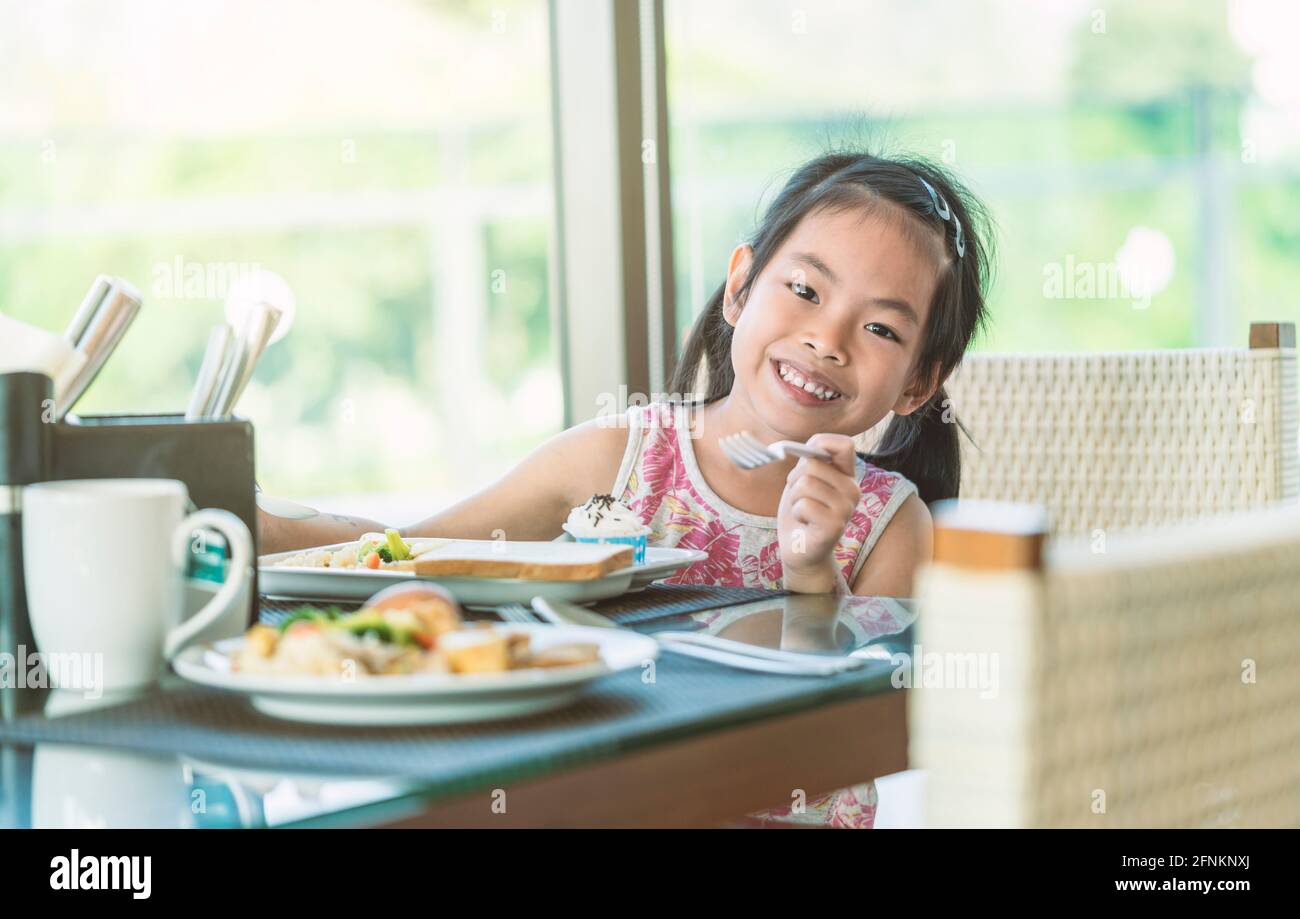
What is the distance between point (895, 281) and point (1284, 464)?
0.51m

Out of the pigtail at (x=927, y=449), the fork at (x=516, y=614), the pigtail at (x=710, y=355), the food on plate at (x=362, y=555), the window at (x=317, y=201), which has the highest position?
the window at (x=317, y=201)

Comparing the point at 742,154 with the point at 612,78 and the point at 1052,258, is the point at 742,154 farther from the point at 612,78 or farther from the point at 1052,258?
the point at 612,78

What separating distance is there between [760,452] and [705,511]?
1.87ft

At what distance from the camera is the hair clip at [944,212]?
1712 mm

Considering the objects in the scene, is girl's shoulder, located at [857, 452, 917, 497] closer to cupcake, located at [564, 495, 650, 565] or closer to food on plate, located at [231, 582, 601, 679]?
cupcake, located at [564, 495, 650, 565]

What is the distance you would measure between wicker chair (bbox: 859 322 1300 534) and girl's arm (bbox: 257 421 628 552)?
0.48 m

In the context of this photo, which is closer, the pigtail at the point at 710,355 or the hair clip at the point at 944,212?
the hair clip at the point at 944,212

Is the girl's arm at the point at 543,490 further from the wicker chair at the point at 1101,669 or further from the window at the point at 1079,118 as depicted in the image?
the window at the point at 1079,118

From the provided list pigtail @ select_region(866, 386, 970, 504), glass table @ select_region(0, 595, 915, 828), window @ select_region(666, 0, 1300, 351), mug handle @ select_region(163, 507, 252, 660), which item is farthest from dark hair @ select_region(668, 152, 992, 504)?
window @ select_region(666, 0, 1300, 351)

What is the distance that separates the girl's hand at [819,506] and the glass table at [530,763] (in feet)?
1.18

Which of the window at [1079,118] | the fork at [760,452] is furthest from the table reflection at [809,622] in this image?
the window at [1079,118]

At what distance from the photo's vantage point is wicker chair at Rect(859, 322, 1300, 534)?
5.14 feet

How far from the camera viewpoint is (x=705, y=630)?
942mm

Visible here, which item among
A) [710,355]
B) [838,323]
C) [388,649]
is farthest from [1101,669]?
[710,355]
